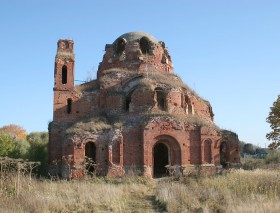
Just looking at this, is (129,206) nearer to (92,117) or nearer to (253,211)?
(253,211)

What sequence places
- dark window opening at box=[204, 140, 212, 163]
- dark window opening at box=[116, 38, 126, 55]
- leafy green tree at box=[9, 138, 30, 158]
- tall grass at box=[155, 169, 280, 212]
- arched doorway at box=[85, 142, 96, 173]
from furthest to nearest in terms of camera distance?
dark window opening at box=[116, 38, 126, 55] → leafy green tree at box=[9, 138, 30, 158] → dark window opening at box=[204, 140, 212, 163] → arched doorway at box=[85, 142, 96, 173] → tall grass at box=[155, 169, 280, 212]

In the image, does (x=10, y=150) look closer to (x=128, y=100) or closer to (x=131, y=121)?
(x=128, y=100)

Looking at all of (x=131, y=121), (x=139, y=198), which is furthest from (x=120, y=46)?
(x=139, y=198)

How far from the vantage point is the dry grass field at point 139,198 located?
36.8ft

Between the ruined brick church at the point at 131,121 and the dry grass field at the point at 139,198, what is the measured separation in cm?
782

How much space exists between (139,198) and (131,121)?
987cm

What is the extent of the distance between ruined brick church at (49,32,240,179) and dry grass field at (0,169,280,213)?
25.7 feet

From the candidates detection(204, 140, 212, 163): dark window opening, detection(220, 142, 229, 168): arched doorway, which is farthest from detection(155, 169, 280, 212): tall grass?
detection(220, 142, 229, 168): arched doorway

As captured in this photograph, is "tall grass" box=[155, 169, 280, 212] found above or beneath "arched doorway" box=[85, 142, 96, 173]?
beneath

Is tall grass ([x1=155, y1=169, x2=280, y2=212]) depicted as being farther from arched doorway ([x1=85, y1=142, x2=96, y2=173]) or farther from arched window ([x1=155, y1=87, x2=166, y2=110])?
arched window ([x1=155, y1=87, x2=166, y2=110])

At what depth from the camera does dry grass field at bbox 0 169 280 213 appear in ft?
36.8

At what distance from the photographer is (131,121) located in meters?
24.8

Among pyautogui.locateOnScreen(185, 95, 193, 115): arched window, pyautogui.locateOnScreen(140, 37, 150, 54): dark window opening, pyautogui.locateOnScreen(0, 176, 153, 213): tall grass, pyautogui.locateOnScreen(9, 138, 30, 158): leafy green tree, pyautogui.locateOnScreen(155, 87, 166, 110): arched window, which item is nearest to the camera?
pyautogui.locateOnScreen(0, 176, 153, 213): tall grass

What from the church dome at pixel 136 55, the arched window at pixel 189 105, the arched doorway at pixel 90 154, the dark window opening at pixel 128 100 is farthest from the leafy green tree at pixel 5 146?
the arched window at pixel 189 105
